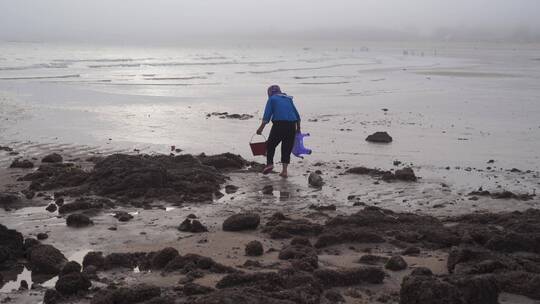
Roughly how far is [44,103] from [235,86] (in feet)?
36.2

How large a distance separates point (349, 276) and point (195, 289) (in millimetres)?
1464

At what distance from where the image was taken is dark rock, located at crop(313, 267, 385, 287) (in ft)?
18.3

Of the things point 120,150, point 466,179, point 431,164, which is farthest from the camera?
point 120,150

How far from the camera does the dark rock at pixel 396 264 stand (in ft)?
19.6

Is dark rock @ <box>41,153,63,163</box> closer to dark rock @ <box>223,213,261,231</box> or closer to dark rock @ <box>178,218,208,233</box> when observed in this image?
dark rock @ <box>178,218,208,233</box>

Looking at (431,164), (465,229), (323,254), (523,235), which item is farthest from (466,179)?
(323,254)

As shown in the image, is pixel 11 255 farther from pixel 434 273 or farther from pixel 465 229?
pixel 465 229

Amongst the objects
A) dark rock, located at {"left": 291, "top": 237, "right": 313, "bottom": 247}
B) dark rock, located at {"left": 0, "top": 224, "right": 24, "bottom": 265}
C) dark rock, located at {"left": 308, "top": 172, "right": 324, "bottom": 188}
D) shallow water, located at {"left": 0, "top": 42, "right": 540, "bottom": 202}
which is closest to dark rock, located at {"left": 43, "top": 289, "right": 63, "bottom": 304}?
dark rock, located at {"left": 0, "top": 224, "right": 24, "bottom": 265}

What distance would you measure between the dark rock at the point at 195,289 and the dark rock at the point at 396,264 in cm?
188

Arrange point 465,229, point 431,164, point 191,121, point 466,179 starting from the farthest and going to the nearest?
point 191,121 < point 431,164 < point 466,179 < point 465,229

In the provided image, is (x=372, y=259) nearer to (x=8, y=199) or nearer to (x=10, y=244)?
(x=10, y=244)

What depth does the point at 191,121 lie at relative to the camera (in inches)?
698

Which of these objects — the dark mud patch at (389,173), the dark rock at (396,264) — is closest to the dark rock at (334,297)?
the dark rock at (396,264)

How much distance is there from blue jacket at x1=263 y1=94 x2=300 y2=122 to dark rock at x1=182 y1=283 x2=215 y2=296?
5965 mm
